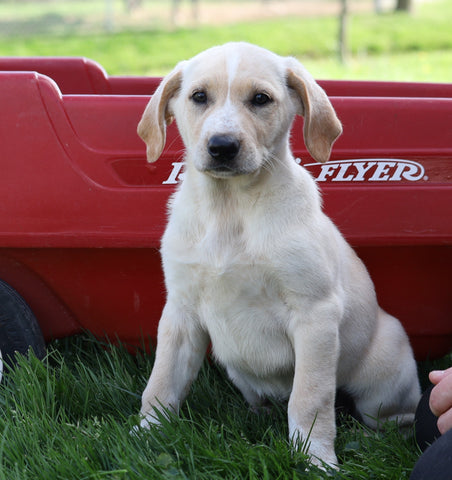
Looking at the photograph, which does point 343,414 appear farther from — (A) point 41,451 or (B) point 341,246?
(A) point 41,451

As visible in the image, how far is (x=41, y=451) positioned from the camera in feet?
6.86

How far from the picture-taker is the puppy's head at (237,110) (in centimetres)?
205

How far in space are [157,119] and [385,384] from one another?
109 centimetres

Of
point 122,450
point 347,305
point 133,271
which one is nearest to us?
point 122,450

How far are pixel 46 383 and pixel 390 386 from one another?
3.55 ft

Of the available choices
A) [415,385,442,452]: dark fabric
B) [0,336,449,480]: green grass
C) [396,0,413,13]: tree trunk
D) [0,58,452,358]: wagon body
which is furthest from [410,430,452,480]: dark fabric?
[396,0,413,13]: tree trunk

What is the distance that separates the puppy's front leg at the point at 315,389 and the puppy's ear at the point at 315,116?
49cm

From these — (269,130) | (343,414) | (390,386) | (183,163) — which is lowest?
(343,414)

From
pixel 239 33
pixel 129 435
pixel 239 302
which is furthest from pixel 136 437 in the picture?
pixel 239 33

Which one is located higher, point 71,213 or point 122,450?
point 71,213

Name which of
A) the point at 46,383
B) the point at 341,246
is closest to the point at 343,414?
the point at 341,246

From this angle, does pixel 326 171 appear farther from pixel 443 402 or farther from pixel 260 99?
pixel 443 402

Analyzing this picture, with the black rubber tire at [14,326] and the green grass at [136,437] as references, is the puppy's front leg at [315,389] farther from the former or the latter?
the black rubber tire at [14,326]

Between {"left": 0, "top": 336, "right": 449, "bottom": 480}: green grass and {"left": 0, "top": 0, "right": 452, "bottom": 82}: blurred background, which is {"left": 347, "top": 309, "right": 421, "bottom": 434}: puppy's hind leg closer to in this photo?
{"left": 0, "top": 336, "right": 449, "bottom": 480}: green grass
